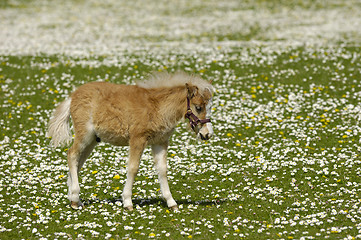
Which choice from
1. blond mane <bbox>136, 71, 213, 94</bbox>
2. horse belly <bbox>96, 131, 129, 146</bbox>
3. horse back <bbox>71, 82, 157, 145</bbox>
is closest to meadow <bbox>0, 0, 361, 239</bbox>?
horse belly <bbox>96, 131, 129, 146</bbox>

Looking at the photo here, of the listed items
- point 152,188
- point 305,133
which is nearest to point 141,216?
point 152,188

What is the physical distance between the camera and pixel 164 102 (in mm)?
11242

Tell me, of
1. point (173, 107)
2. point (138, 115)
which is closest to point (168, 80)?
point (173, 107)

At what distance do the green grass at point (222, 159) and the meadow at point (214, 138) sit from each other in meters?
0.05

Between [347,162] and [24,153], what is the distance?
33.0 ft

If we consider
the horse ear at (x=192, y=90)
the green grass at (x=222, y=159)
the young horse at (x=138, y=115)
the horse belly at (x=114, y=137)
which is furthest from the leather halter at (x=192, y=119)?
the green grass at (x=222, y=159)

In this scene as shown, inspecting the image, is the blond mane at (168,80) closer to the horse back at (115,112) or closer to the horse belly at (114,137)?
the horse back at (115,112)

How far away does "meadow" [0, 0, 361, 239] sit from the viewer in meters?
10.6

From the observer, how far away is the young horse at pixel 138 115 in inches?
428

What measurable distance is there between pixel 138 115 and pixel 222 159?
180 inches

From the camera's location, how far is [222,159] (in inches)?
587

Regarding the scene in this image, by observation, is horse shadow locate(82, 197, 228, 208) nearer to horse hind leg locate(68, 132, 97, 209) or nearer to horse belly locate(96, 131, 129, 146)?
horse hind leg locate(68, 132, 97, 209)

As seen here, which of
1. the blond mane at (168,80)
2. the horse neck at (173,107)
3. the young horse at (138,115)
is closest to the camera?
the young horse at (138,115)

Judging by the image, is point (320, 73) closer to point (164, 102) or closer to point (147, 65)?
point (147, 65)
